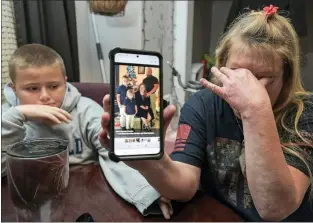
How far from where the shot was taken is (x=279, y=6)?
20.1 inches

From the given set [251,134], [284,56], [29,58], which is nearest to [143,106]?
[251,134]

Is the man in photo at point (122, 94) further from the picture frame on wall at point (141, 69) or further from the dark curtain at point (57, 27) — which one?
the dark curtain at point (57, 27)

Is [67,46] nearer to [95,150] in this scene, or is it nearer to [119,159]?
[95,150]

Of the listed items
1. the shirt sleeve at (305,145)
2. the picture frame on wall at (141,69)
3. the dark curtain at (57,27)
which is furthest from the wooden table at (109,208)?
the dark curtain at (57,27)

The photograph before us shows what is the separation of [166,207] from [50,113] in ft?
1.02

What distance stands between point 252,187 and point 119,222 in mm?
216

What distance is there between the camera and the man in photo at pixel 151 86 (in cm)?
37

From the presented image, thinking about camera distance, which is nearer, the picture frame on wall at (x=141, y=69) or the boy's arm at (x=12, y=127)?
the picture frame on wall at (x=141, y=69)

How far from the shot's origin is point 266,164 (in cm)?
43

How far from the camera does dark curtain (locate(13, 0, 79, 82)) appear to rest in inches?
35.4

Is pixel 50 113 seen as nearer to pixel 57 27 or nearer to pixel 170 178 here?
pixel 170 178

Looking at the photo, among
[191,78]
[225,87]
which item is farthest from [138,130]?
[191,78]

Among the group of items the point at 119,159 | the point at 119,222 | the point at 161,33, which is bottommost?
the point at 119,222

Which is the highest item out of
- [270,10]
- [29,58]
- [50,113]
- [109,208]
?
[270,10]
